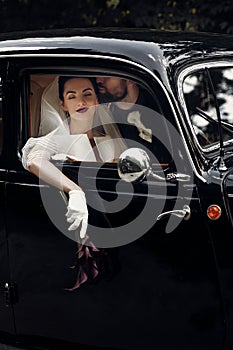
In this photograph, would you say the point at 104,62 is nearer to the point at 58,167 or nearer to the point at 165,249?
the point at 58,167

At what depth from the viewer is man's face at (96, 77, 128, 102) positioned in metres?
3.79

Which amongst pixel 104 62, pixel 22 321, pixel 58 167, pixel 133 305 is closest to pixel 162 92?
pixel 104 62

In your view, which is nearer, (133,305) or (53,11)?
(133,305)

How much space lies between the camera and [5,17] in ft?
34.4

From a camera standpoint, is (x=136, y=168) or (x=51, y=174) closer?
(x=136, y=168)

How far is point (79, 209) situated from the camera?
379 cm

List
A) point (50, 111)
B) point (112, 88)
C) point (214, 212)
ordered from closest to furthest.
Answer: point (214, 212) < point (112, 88) < point (50, 111)

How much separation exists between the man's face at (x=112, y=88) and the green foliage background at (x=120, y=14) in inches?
240

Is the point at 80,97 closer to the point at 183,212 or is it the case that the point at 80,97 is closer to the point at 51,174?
the point at 51,174

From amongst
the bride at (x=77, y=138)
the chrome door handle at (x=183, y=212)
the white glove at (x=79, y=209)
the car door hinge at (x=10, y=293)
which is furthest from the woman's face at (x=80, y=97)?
the car door hinge at (x=10, y=293)

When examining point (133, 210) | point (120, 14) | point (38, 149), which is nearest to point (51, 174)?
point (38, 149)

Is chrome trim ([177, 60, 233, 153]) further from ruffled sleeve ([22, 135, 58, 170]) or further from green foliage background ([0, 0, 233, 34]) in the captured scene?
green foliage background ([0, 0, 233, 34])

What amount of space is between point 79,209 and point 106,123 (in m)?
0.44

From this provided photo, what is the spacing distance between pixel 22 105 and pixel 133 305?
111 centimetres
